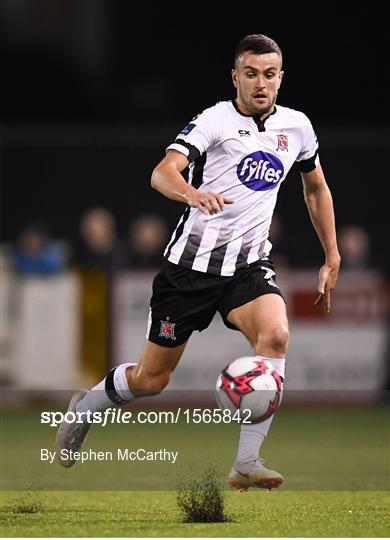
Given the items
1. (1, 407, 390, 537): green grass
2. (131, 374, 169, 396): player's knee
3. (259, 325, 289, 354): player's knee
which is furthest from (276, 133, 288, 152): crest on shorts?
(1, 407, 390, 537): green grass

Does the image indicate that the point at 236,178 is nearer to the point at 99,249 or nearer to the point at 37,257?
the point at 99,249

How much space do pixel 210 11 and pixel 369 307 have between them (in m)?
11.4

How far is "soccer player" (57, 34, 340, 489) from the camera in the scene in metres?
8.23

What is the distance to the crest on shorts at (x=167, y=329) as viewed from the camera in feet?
28.2

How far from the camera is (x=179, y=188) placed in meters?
7.73

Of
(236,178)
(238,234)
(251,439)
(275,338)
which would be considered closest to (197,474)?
(251,439)

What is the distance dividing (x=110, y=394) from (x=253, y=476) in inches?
55.8

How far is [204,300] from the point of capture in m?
8.55

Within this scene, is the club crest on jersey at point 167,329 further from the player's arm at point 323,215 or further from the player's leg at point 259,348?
the player's arm at point 323,215

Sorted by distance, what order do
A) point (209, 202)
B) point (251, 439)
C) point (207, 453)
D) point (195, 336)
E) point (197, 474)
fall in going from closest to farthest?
point (209, 202)
point (251, 439)
point (197, 474)
point (207, 453)
point (195, 336)

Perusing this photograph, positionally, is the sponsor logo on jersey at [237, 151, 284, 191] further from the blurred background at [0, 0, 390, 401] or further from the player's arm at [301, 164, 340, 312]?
the blurred background at [0, 0, 390, 401]

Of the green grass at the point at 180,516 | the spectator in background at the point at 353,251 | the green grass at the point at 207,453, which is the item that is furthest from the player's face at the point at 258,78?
the spectator in background at the point at 353,251

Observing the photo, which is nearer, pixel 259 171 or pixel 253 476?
pixel 253 476

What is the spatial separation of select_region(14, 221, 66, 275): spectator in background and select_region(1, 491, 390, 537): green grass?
20.2ft
